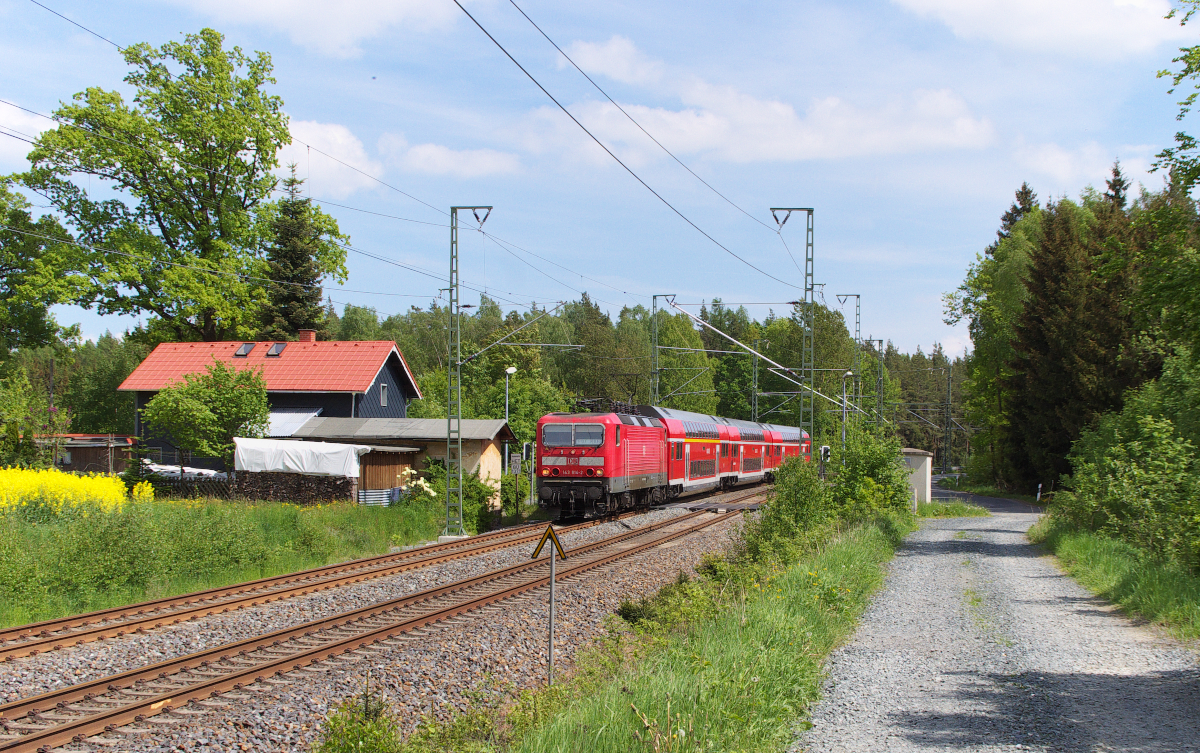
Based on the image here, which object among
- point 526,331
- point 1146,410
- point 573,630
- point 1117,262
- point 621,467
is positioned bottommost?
point 573,630

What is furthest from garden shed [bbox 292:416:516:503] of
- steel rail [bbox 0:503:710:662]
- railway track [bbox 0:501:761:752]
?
railway track [bbox 0:501:761:752]

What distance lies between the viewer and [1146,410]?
22.2 metres

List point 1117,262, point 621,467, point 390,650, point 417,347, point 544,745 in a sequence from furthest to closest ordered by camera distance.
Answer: point 417,347 < point 621,467 < point 1117,262 < point 390,650 < point 544,745

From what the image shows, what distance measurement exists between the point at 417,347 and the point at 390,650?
74792 millimetres

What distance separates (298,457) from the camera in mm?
24219

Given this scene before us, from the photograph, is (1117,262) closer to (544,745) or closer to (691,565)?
(691,565)

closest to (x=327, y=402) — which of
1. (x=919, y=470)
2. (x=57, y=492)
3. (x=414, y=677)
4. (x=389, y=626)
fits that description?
(x=57, y=492)

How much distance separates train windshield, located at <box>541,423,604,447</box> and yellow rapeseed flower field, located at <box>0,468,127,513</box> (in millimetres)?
11095

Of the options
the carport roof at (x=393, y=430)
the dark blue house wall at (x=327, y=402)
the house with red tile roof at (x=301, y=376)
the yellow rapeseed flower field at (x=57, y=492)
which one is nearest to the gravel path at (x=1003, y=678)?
the yellow rapeseed flower field at (x=57, y=492)

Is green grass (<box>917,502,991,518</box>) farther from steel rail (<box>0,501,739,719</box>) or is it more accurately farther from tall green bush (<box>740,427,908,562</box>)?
steel rail (<box>0,501,739,719</box>)

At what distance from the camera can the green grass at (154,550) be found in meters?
12.8

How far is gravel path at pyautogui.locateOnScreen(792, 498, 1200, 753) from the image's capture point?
7.00 metres

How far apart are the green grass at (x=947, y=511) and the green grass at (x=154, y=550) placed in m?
19.4

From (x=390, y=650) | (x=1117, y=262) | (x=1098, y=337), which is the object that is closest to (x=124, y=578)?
(x=390, y=650)
